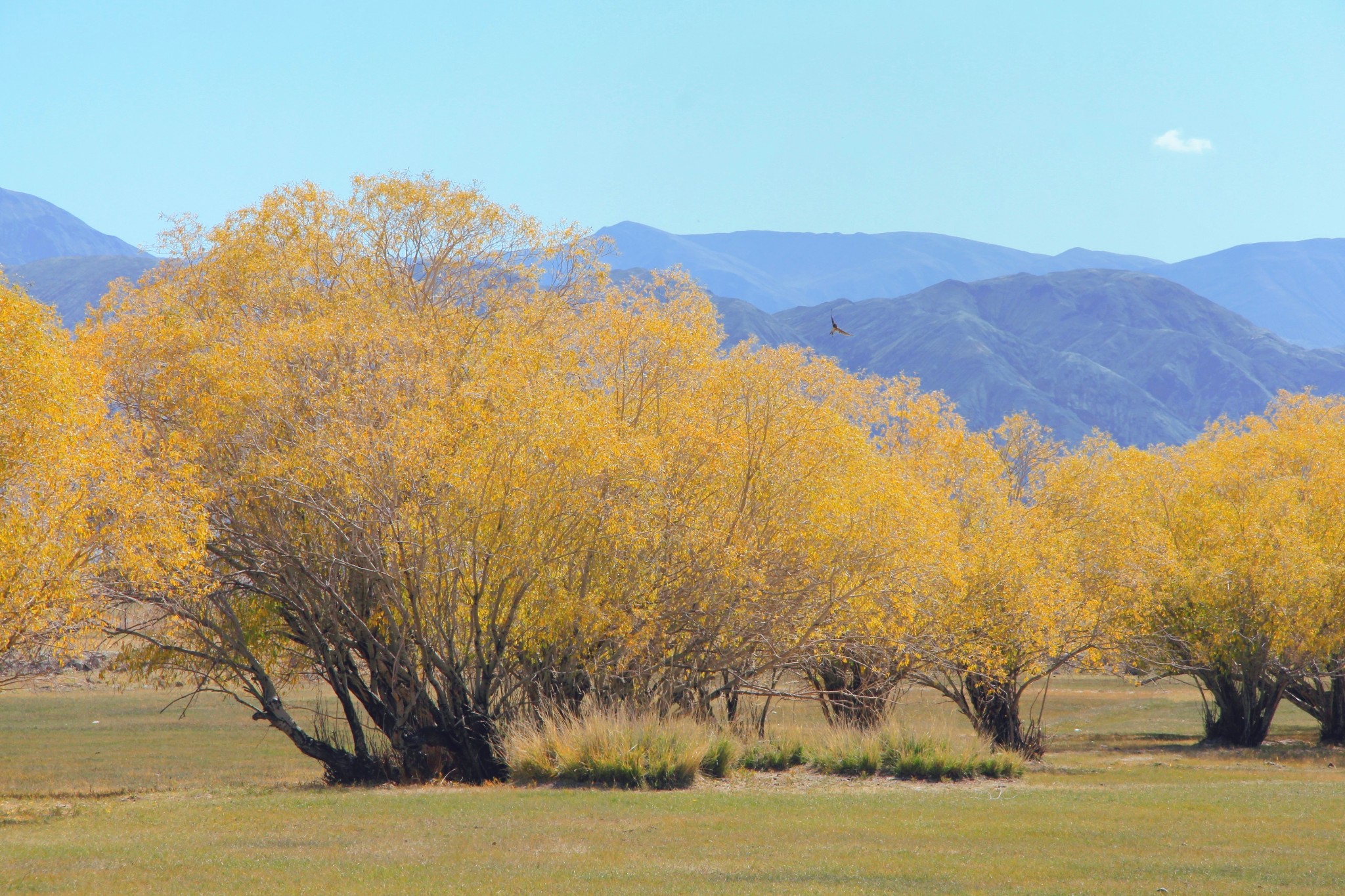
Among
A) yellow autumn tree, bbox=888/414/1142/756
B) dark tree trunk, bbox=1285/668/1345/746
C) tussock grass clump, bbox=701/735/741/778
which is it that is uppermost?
yellow autumn tree, bbox=888/414/1142/756

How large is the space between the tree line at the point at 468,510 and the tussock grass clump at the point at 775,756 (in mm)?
1607

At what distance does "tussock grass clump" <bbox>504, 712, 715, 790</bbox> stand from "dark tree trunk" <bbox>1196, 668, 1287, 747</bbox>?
20.5 metres

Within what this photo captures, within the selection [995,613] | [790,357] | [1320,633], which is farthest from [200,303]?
[1320,633]

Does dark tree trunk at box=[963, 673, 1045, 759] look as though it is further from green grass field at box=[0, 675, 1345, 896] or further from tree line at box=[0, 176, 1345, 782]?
green grass field at box=[0, 675, 1345, 896]

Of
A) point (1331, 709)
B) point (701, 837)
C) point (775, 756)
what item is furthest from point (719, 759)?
point (1331, 709)

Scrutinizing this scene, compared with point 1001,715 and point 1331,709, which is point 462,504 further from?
point 1331,709

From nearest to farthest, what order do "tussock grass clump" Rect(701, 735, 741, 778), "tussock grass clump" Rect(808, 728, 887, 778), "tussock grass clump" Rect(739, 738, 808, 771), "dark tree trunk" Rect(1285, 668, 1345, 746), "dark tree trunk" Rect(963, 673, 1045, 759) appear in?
"tussock grass clump" Rect(701, 735, 741, 778)
"tussock grass clump" Rect(808, 728, 887, 778)
"tussock grass clump" Rect(739, 738, 808, 771)
"dark tree trunk" Rect(963, 673, 1045, 759)
"dark tree trunk" Rect(1285, 668, 1345, 746)

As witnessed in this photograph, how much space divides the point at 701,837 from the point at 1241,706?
2710 centimetres

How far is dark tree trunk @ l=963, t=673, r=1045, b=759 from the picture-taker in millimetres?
26641

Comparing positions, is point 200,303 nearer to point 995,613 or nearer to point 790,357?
point 790,357

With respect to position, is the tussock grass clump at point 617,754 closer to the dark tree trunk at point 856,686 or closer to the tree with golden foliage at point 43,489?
the dark tree trunk at point 856,686

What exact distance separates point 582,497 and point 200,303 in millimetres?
10316

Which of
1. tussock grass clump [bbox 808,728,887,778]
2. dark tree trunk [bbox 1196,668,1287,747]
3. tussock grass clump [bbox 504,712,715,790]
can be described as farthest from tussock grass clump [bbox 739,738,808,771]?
dark tree trunk [bbox 1196,668,1287,747]

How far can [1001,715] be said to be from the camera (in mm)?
27875
